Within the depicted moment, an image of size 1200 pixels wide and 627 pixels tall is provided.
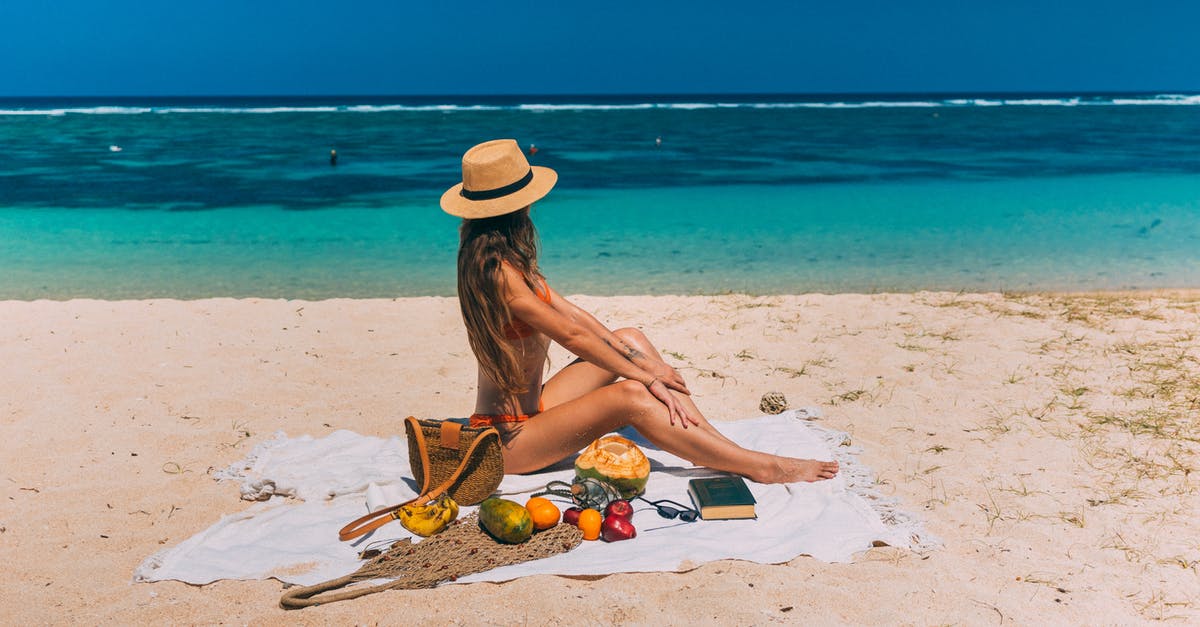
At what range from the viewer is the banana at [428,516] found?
12.9ft

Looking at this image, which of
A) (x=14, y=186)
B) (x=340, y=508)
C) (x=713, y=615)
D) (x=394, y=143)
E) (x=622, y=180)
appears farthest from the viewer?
(x=394, y=143)

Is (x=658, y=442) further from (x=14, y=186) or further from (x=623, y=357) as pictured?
(x=14, y=186)

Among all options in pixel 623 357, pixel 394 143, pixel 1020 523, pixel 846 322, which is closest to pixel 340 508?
pixel 623 357

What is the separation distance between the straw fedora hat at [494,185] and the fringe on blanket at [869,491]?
86.4 inches

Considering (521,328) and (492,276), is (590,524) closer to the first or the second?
(521,328)

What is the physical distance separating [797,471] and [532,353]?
150 cm

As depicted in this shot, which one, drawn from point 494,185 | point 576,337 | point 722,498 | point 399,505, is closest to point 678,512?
point 722,498

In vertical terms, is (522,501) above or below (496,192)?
below

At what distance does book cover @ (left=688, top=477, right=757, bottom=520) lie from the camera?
4.06m

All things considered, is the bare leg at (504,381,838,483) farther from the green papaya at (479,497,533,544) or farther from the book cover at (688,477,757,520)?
the green papaya at (479,497,533,544)

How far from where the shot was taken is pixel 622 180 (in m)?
21.1

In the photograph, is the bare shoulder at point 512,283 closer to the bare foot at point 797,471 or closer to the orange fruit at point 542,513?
the orange fruit at point 542,513

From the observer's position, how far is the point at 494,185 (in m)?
4.02

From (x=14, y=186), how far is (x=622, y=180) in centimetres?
1405
